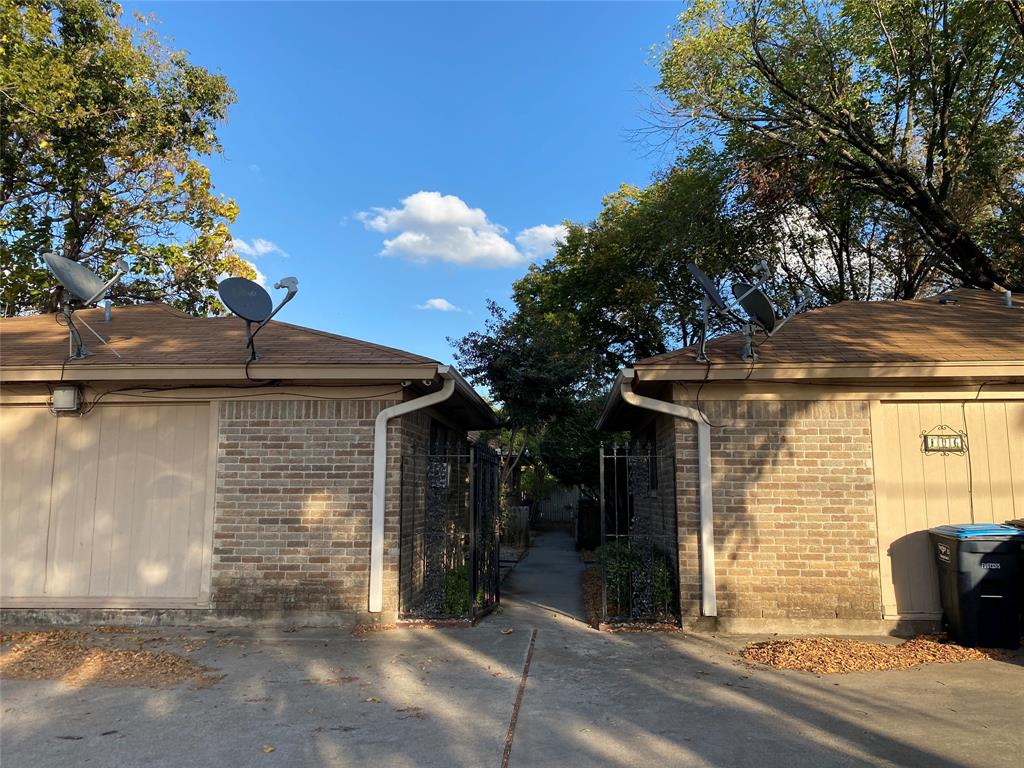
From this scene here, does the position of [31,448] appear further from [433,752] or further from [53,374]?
[433,752]

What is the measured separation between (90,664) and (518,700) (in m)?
3.80

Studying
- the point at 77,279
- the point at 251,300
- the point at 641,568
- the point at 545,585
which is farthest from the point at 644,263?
the point at 77,279

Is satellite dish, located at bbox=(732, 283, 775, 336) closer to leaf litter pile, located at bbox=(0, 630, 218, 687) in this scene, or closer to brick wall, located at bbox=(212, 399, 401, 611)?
brick wall, located at bbox=(212, 399, 401, 611)

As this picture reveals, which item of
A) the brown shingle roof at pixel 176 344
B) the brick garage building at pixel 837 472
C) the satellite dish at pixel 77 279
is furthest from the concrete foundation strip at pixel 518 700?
the satellite dish at pixel 77 279

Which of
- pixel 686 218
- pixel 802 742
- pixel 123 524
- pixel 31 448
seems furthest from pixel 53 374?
pixel 686 218

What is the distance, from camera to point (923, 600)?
264 inches

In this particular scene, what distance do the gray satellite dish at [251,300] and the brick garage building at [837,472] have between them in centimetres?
381

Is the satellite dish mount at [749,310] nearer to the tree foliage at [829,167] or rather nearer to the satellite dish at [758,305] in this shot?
the satellite dish at [758,305]

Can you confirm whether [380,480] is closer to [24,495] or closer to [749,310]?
[24,495]

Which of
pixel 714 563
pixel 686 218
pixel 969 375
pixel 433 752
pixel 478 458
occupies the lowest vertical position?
pixel 433 752

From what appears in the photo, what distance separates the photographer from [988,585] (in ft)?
19.9

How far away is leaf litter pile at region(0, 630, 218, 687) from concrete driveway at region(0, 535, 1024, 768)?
0.20m

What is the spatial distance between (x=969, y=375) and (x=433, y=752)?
6.12 m

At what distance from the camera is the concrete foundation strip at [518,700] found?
12.9 feet
